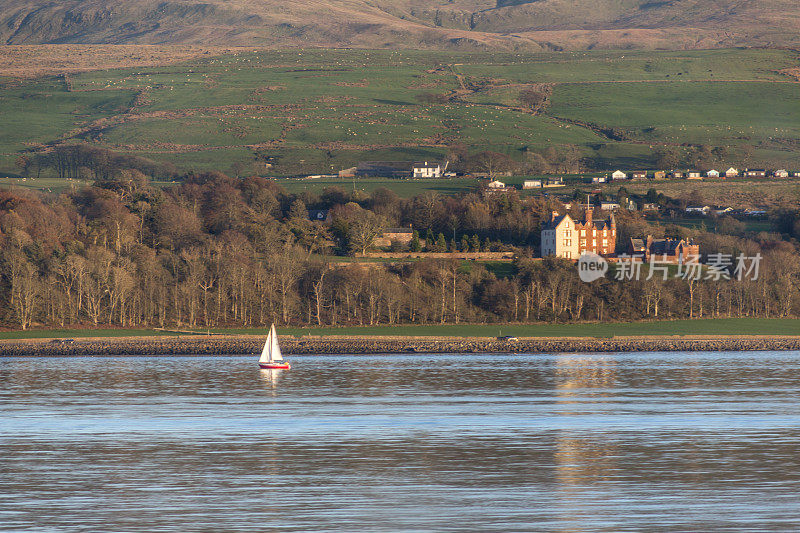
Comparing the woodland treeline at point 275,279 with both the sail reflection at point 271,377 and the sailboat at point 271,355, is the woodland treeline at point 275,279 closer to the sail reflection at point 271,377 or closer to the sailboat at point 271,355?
the sailboat at point 271,355

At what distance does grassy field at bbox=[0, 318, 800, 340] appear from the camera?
102250 millimetres

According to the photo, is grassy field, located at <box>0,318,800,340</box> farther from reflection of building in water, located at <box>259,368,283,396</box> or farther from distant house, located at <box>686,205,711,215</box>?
distant house, located at <box>686,205,711,215</box>

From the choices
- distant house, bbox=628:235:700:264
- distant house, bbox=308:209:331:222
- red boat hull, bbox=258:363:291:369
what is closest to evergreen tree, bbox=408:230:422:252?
distant house, bbox=308:209:331:222

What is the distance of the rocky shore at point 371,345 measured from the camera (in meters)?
95.3

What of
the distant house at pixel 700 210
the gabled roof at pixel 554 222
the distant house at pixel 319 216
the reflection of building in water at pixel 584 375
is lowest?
the reflection of building in water at pixel 584 375

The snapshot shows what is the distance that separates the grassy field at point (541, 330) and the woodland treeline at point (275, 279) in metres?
3.40

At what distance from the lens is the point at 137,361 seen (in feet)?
289

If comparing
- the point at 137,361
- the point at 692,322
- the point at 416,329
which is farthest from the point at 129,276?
the point at 692,322

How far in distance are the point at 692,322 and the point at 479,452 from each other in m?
79.1

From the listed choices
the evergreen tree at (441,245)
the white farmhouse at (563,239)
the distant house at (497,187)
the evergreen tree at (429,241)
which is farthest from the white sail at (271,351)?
the distant house at (497,187)

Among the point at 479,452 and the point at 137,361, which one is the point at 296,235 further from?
the point at 479,452

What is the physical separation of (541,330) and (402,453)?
70918 millimetres

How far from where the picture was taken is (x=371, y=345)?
97.9 m

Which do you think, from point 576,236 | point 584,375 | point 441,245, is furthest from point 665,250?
point 584,375
